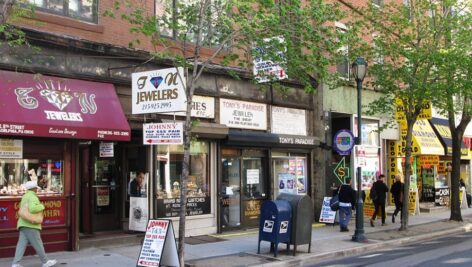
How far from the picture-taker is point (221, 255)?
37.3 ft

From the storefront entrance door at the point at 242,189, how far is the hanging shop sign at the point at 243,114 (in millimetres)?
878

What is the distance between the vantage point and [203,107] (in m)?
14.5

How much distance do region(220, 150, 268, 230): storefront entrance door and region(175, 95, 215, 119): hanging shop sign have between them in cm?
144

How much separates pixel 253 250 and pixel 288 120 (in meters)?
6.29

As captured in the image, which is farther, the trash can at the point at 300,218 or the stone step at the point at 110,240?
the stone step at the point at 110,240

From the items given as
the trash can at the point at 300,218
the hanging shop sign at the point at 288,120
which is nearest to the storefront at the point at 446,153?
the hanging shop sign at the point at 288,120

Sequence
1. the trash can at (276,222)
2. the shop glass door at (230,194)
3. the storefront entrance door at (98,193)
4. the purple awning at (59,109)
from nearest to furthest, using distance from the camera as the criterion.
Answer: the purple awning at (59,109) → the trash can at (276,222) → the storefront entrance door at (98,193) → the shop glass door at (230,194)

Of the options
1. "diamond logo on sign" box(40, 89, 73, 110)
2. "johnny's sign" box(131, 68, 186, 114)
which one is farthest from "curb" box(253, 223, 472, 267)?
"diamond logo on sign" box(40, 89, 73, 110)

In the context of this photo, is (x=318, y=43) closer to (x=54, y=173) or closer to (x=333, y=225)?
(x=54, y=173)

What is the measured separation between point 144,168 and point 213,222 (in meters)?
2.70

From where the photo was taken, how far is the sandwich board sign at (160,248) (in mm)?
9172

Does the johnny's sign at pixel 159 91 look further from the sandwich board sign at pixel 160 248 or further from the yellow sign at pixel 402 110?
the yellow sign at pixel 402 110

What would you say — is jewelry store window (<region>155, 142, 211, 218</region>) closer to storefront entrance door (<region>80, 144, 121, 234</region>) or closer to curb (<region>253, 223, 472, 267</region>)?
storefront entrance door (<region>80, 144, 121, 234</region>)

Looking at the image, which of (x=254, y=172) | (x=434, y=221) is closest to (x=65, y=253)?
(x=254, y=172)
